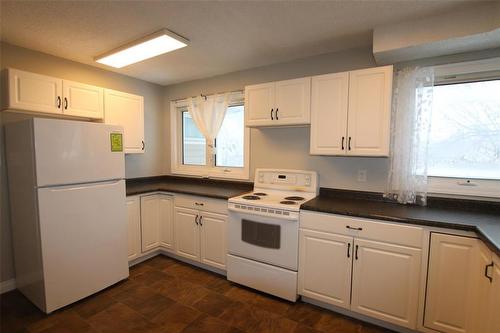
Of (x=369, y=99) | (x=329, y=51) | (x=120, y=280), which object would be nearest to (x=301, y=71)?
(x=329, y=51)

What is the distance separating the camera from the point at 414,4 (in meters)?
1.64

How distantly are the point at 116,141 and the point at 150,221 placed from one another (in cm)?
111

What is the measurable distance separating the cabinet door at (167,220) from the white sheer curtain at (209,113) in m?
0.85

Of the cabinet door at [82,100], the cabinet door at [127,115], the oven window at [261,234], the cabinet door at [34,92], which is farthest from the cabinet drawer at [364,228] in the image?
the cabinet door at [34,92]

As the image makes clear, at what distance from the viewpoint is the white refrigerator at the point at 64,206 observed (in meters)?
1.93

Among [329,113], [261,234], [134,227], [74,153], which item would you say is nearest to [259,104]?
[329,113]

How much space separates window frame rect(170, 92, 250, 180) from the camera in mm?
3104

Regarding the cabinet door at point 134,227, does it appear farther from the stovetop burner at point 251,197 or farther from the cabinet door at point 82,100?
the stovetop burner at point 251,197

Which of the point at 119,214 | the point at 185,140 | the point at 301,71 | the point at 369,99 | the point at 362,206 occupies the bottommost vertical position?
the point at 119,214

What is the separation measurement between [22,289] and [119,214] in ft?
3.47

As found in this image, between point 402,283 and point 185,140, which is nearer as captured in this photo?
point 402,283

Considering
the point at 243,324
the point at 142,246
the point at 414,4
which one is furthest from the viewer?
the point at 142,246

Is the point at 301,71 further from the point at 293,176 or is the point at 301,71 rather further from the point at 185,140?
the point at 185,140

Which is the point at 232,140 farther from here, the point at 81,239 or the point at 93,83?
the point at 81,239
